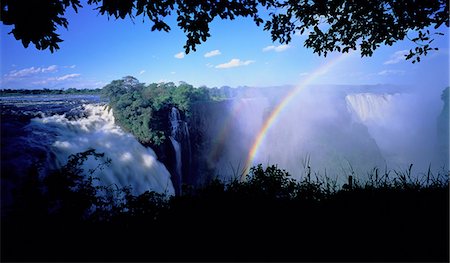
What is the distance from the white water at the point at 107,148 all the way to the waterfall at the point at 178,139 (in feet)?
14.7

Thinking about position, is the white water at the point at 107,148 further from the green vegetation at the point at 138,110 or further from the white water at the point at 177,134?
the white water at the point at 177,134

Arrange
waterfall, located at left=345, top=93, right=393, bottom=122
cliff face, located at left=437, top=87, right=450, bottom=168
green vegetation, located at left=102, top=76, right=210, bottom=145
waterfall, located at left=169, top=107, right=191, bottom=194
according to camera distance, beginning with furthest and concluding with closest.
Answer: waterfall, located at left=345, top=93, right=393, bottom=122
cliff face, located at left=437, top=87, right=450, bottom=168
waterfall, located at left=169, top=107, right=191, bottom=194
green vegetation, located at left=102, top=76, right=210, bottom=145

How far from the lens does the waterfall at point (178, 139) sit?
27.0 meters

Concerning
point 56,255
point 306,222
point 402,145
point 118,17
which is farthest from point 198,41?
point 402,145

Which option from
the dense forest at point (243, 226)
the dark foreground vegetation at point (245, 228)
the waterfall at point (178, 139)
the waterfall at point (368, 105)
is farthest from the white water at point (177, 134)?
the waterfall at point (368, 105)

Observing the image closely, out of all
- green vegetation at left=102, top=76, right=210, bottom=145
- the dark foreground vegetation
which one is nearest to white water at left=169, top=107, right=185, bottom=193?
green vegetation at left=102, top=76, right=210, bottom=145

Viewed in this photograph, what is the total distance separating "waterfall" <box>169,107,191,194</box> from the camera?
2703 cm

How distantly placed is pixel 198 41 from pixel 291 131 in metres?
56.1

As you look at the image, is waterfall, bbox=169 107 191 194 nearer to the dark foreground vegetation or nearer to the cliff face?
the dark foreground vegetation

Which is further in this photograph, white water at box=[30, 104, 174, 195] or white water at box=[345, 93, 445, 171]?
white water at box=[345, 93, 445, 171]

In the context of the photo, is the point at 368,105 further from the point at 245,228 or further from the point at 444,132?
the point at 245,228

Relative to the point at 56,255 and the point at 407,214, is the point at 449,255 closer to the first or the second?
the point at 407,214

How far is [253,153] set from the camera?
51.1 metres

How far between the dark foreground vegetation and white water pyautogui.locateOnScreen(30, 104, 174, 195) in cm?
1072
